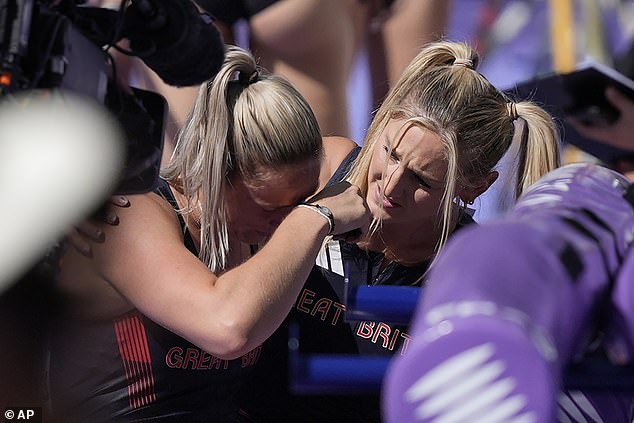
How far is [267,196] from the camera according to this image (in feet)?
4.98

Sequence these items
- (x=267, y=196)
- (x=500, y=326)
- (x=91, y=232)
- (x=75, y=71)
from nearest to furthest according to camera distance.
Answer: (x=500, y=326) < (x=75, y=71) < (x=91, y=232) < (x=267, y=196)

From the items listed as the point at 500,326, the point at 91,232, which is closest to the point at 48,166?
the point at 91,232

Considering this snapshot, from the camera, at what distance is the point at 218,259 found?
1.52 m

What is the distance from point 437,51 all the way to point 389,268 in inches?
14.2

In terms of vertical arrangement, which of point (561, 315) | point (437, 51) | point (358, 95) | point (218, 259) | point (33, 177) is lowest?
point (358, 95)

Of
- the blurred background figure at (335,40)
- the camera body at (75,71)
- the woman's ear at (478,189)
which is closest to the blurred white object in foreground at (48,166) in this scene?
the camera body at (75,71)

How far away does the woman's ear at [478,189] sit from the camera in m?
1.73

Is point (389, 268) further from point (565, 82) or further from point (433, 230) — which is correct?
point (565, 82)

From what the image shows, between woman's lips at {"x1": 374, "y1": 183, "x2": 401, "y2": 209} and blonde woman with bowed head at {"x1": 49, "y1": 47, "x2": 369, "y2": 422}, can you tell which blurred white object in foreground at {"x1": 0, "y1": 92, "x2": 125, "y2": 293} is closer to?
blonde woman with bowed head at {"x1": 49, "y1": 47, "x2": 369, "y2": 422}

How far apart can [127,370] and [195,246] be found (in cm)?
20

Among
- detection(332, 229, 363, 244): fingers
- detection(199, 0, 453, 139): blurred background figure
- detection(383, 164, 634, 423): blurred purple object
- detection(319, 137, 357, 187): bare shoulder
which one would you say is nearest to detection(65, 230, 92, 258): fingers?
detection(332, 229, 363, 244): fingers

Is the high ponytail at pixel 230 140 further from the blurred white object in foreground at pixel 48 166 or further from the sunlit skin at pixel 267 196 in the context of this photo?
the blurred white object in foreground at pixel 48 166

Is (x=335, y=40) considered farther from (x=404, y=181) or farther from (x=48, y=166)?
(x=48, y=166)

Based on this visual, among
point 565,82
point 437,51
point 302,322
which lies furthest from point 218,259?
point 565,82
